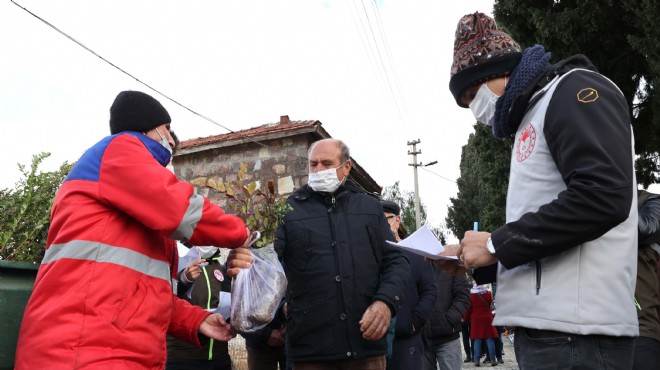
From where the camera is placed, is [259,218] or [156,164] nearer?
[156,164]

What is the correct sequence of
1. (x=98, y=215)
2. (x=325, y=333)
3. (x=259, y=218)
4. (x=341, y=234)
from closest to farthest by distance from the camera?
(x=98, y=215) → (x=259, y=218) → (x=325, y=333) → (x=341, y=234)

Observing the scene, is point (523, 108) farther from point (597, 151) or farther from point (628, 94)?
point (628, 94)

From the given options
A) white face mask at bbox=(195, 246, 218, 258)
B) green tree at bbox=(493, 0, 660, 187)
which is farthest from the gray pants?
green tree at bbox=(493, 0, 660, 187)

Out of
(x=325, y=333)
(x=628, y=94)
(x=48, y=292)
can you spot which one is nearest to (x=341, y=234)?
(x=325, y=333)

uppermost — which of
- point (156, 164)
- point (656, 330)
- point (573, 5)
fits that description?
point (573, 5)

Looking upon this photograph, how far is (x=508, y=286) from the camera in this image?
197cm

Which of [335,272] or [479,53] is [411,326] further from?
[479,53]

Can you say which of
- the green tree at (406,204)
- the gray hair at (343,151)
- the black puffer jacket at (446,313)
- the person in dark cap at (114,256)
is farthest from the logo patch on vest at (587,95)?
the green tree at (406,204)

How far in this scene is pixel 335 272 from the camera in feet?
11.8

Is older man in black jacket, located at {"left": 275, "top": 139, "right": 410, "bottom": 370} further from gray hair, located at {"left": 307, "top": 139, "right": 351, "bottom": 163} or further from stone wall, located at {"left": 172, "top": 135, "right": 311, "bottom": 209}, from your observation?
stone wall, located at {"left": 172, "top": 135, "right": 311, "bottom": 209}

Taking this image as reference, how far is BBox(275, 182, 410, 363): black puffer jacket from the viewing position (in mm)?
3490

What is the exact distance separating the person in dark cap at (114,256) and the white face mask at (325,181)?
5.44 feet

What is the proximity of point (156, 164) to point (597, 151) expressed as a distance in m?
1.58

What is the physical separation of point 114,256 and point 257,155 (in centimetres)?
882
